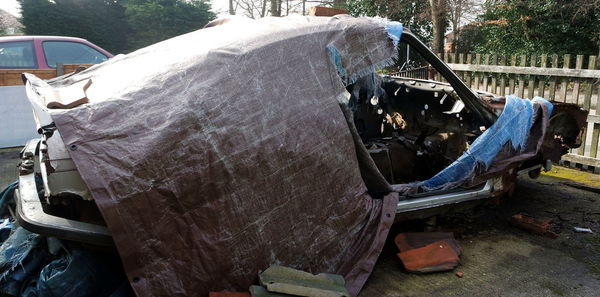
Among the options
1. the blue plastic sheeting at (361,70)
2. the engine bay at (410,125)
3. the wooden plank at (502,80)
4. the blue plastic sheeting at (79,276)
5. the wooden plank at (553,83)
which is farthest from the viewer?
the wooden plank at (502,80)

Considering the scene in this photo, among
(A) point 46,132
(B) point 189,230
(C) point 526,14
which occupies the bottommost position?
(B) point 189,230

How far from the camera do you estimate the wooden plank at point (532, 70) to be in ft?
18.3

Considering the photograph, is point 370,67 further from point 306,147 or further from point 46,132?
point 46,132

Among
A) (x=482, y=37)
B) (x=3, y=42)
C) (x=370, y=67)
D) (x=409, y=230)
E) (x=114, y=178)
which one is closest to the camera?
(x=114, y=178)

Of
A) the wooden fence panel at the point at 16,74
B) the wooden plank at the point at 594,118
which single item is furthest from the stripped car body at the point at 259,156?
the wooden fence panel at the point at 16,74

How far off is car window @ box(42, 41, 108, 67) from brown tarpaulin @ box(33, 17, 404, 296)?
5.46 meters

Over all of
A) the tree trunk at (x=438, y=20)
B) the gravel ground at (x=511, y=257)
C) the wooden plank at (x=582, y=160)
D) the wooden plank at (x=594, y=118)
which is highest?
the tree trunk at (x=438, y=20)

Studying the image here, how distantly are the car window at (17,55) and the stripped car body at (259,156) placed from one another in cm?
520

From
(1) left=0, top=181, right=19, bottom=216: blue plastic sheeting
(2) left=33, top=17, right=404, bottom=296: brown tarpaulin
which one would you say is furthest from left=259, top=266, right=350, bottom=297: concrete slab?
(1) left=0, top=181, right=19, bottom=216: blue plastic sheeting

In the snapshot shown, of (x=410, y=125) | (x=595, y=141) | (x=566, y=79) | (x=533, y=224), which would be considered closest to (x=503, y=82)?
(x=566, y=79)

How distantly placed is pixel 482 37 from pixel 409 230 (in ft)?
50.9

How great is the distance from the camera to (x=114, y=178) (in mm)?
2109

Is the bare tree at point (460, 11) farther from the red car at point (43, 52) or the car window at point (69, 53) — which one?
the red car at point (43, 52)

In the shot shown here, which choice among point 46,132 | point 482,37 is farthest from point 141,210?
point 482,37
